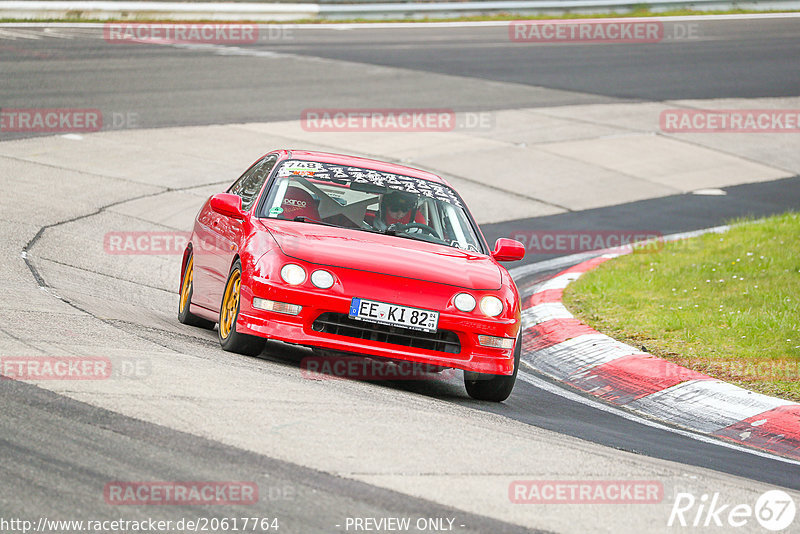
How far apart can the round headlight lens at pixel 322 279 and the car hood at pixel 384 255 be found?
0.08m

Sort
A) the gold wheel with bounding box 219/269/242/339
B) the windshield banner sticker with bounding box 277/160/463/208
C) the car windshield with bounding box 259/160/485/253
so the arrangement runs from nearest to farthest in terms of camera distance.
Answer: the gold wheel with bounding box 219/269/242/339, the car windshield with bounding box 259/160/485/253, the windshield banner sticker with bounding box 277/160/463/208

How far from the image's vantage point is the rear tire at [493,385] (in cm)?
756

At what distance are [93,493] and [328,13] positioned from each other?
30.4 metres

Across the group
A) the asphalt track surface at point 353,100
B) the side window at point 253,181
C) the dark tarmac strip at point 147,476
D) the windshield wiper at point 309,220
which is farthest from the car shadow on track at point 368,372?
the dark tarmac strip at point 147,476

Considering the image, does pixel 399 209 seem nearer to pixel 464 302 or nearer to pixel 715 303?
pixel 464 302

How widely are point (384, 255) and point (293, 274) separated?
0.62 meters

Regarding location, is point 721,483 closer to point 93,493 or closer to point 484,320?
point 484,320

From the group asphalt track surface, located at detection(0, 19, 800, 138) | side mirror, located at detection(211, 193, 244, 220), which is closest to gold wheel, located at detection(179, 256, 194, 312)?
side mirror, located at detection(211, 193, 244, 220)

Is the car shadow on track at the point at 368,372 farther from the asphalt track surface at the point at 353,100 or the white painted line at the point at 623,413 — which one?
the white painted line at the point at 623,413

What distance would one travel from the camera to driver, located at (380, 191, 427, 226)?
831 centimetres

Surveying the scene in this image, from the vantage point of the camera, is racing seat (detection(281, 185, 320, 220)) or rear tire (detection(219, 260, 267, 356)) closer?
rear tire (detection(219, 260, 267, 356))

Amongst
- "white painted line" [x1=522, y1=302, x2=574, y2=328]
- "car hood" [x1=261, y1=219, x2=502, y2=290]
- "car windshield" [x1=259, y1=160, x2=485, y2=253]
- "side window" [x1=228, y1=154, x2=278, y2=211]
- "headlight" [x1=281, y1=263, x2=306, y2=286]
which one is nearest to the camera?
"headlight" [x1=281, y1=263, x2=306, y2=286]

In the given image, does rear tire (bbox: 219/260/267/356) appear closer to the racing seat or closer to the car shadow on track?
the car shadow on track

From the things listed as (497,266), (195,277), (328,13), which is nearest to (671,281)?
(497,266)
